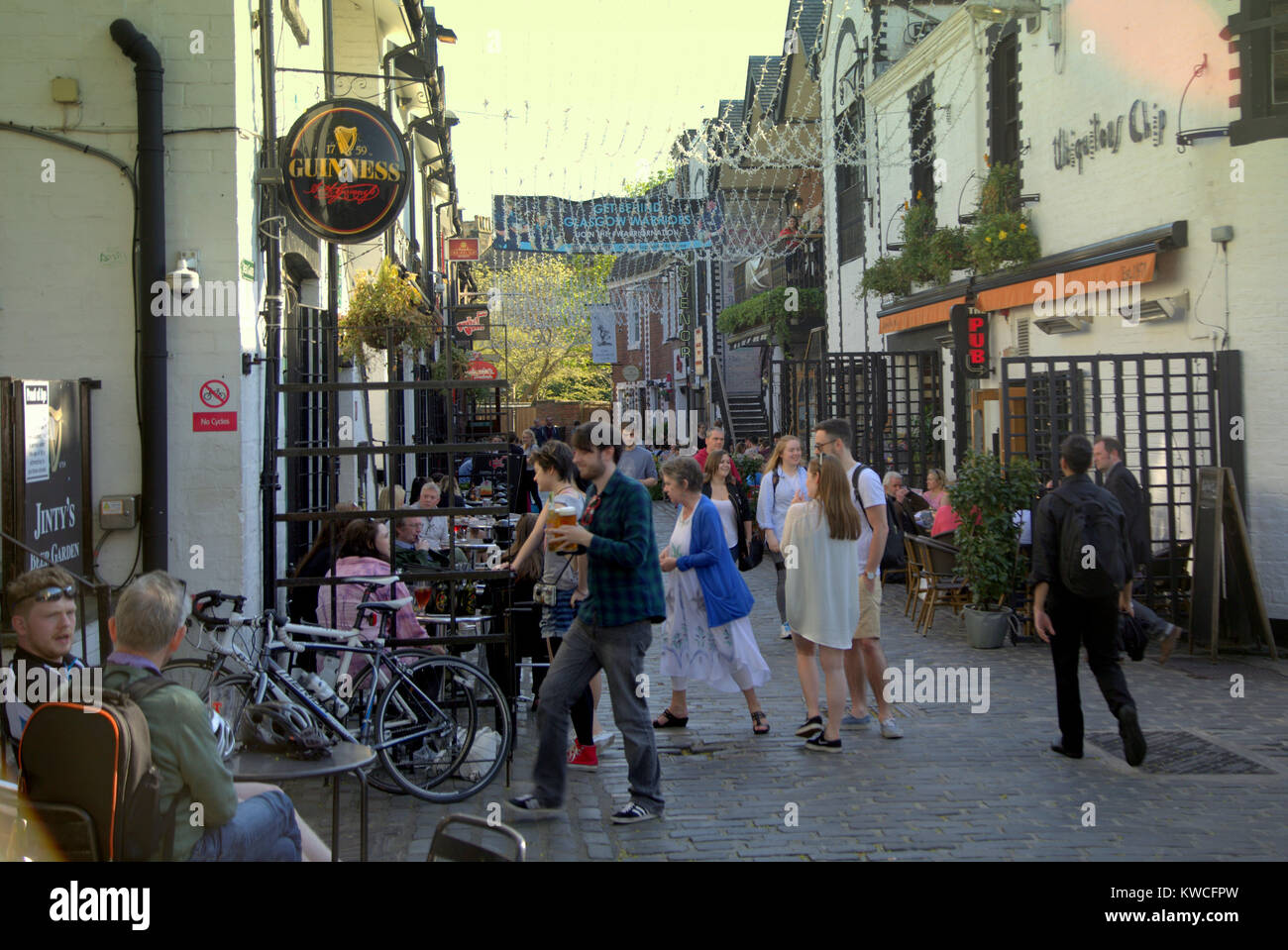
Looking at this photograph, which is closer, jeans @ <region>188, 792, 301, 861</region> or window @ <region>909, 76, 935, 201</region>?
jeans @ <region>188, 792, 301, 861</region>

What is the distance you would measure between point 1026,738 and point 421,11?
44.9ft

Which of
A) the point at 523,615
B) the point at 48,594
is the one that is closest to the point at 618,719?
the point at 523,615

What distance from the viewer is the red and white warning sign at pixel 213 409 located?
7.77 m

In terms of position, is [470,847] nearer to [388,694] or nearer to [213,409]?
[388,694]

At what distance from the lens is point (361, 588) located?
6.98 metres

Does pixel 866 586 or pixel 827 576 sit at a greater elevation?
pixel 827 576

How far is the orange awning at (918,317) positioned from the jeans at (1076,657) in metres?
9.61

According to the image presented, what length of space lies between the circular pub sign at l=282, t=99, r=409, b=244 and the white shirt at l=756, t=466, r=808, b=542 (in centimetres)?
389

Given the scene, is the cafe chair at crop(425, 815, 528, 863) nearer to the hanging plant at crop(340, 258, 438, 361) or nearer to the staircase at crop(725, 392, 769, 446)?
the hanging plant at crop(340, 258, 438, 361)

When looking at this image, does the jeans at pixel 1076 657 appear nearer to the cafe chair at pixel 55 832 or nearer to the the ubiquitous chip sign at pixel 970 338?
the cafe chair at pixel 55 832

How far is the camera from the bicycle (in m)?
5.88

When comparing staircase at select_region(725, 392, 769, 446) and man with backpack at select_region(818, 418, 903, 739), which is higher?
staircase at select_region(725, 392, 769, 446)

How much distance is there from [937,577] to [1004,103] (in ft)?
24.1

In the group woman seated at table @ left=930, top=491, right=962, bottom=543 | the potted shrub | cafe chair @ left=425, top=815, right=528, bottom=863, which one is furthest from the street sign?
cafe chair @ left=425, top=815, right=528, bottom=863
